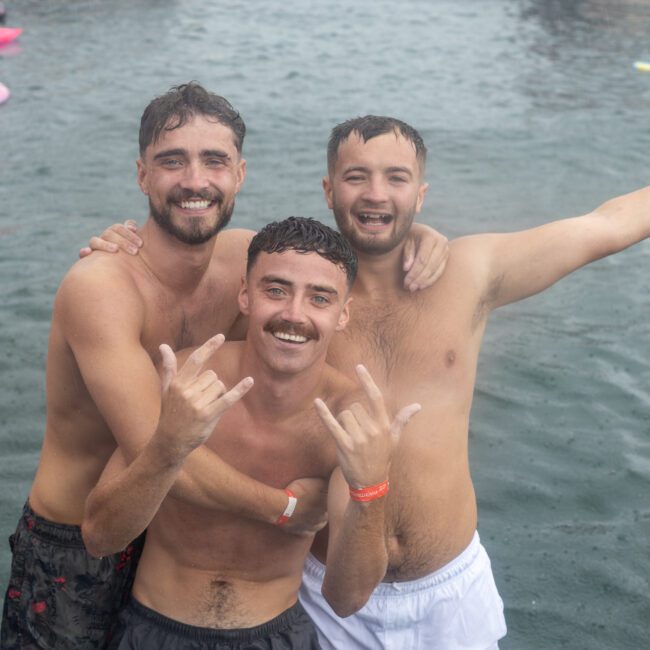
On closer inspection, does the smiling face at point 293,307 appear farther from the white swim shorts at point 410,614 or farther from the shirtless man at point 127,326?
the white swim shorts at point 410,614

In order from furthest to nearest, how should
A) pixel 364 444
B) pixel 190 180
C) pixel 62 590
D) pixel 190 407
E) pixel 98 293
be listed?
1. pixel 62 590
2. pixel 190 180
3. pixel 98 293
4. pixel 364 444
5. pixel 190 407

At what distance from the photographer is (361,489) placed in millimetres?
2939

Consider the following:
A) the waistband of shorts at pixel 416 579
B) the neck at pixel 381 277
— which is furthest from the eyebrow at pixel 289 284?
the waistband of shorts at pixel 416 579

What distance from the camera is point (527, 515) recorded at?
625 cm

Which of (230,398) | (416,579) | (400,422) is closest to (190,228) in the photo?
(230,398)

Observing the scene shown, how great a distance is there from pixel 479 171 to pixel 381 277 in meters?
8.55

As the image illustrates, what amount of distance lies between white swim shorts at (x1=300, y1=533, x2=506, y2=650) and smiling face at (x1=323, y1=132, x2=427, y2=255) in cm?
121

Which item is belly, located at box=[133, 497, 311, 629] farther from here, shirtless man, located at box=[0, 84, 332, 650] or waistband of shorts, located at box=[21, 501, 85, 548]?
waistband of shorts, located at box=[21, 501, 85, 548]

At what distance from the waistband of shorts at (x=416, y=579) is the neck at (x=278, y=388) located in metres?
0.67

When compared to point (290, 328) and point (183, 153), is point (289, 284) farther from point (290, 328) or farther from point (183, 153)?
point (183, 153)

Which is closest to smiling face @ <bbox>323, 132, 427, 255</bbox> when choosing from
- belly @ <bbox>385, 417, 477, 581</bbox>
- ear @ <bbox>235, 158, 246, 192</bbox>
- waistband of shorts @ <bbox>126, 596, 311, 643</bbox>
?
ear @ <bbox>235, 158, 246, 192</bbox>

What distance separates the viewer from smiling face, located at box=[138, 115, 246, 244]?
3604mm

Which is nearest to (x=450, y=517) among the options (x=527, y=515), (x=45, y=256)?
(x=527, y=515)

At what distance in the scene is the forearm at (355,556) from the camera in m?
2.98
